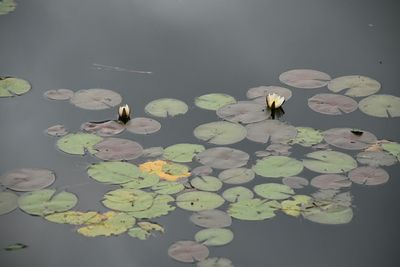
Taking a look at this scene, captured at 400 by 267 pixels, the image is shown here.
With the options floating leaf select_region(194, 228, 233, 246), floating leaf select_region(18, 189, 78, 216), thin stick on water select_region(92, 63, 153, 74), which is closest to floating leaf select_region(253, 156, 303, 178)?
floating leaf select_region(194, 228, 233, 246)

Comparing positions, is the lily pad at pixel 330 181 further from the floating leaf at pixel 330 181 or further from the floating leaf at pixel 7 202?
the floating leaf at pixel 7 202

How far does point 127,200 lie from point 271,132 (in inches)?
25.4

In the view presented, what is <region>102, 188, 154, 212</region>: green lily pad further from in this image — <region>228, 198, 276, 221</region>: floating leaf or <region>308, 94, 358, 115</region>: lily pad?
<region>308, 94, 358, 115</region>: lily pad

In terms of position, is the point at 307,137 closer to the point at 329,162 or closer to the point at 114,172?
the point at 329,162

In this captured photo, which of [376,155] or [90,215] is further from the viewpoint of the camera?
[376,155]

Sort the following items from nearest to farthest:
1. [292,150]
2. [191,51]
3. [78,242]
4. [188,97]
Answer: [78,242], [292,150], [188,97], [191,51]

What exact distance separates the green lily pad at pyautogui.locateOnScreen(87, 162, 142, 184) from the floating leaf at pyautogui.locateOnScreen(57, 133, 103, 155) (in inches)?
3.9

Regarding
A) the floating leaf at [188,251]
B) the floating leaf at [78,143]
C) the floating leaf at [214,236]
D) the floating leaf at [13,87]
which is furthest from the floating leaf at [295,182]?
the floating leaf at [13,87]

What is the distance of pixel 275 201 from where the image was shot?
2.90m

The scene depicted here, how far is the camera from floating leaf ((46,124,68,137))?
10.5ft

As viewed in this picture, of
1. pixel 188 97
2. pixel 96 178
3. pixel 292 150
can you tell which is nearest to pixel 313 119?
pixel 292 150

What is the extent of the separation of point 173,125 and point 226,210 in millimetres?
518

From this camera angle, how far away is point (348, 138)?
3223 millimetres

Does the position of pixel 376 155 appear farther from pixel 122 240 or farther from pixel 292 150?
pixel 122 240
